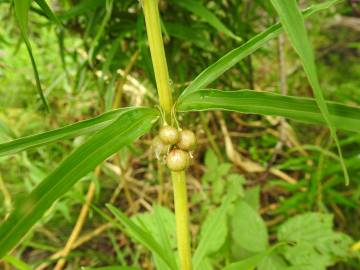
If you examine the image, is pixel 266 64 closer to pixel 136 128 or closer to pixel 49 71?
pixel 49 71

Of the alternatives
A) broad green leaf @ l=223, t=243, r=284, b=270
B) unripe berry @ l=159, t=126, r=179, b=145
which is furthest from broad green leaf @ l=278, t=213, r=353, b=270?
unripe berry @ l=159, t=126, r=179, b=145

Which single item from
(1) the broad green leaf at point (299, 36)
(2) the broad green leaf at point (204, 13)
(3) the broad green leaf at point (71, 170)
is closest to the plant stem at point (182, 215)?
(3) the broad green leaf at point (71, 170)

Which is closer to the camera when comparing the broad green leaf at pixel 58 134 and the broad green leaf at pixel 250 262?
the broad green leaf at pixel 58 134

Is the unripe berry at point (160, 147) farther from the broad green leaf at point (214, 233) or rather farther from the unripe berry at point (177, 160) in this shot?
the broad green leaf at point (214, 233)

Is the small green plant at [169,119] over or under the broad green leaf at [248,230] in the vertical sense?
under

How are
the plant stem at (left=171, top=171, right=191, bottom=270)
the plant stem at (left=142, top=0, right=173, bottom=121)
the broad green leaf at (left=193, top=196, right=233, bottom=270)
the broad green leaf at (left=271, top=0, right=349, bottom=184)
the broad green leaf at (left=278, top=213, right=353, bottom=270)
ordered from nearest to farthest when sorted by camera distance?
the broad green leaf at (left=271, top=0, right=349, bottom=184) → the plant stem at (left=142, top=0, right=173, bottom=121) → the plant stem at (left=171, top=171, right=191, bottom=270) → the broad green leaf at (left=193, top=196, right=233, bottom=270) → the broad green leaf at (left=278, top=213, right=353, bottom=270)

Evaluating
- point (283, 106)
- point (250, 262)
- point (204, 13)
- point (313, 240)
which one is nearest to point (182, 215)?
point (250, 262)

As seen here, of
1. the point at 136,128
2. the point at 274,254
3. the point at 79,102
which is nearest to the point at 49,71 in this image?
the point at 79,102

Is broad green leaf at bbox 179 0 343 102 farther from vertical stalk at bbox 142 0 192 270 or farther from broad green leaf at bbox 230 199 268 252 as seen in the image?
broad green leaf at bbox 230 199 268 252

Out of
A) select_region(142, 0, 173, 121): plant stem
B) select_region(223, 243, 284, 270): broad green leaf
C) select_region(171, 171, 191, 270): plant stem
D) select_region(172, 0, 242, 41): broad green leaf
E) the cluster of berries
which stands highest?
select_region(172, 0, 242, 41): broad green leaf

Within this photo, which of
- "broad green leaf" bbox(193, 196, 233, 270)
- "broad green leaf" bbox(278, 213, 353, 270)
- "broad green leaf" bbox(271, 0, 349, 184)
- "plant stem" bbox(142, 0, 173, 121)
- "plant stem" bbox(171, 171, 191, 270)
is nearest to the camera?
"broad green leaf" bbox(271, 0, 349, 184)
